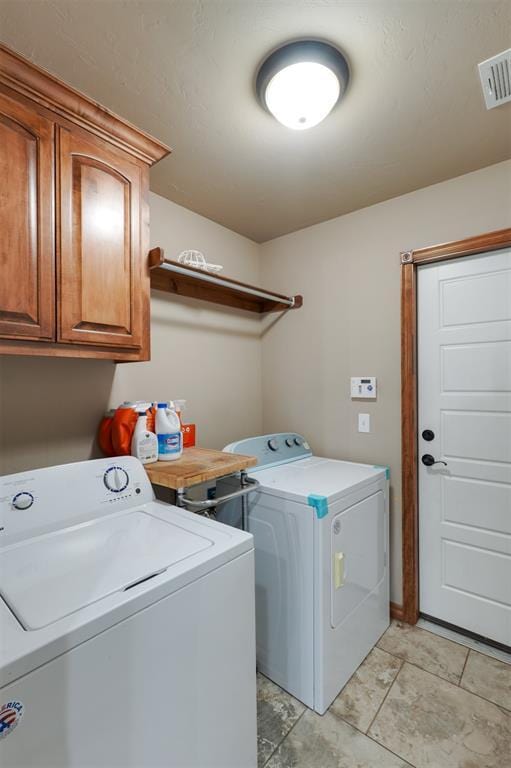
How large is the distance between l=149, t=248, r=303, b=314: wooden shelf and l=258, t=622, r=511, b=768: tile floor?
2037 mm

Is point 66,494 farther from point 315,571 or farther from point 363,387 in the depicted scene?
point 363,387

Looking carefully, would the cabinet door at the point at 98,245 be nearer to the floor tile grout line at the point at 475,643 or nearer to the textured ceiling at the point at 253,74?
the textured ceiling at the point at 253,74

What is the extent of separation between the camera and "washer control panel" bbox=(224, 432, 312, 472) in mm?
2043

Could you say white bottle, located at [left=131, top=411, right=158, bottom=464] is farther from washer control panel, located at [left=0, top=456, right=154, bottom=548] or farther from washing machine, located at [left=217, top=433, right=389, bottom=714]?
washing machine, located at [left=217, top=433, right=389, bottom=714]

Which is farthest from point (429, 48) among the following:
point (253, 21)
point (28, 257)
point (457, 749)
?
point (457, 749)

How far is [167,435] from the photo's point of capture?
1656 millimetres

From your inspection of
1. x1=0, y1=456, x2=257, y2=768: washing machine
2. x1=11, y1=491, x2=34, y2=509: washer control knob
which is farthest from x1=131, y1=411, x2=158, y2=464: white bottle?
x1=11, y1=491, x2=34, y2=509: washer control knob

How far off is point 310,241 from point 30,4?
1819 millimetres

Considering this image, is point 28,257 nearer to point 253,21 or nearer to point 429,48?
point 253,21

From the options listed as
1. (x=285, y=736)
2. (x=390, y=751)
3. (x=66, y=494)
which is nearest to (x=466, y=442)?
(x=390, y=751)

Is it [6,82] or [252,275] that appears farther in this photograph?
[252,275]

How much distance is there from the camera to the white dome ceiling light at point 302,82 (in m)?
1.19

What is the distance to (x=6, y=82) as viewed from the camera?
3.63 ft

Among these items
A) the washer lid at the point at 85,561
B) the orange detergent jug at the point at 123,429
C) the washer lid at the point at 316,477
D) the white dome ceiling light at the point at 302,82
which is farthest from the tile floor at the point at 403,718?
the white dome ceiling light at the point at 302,82
